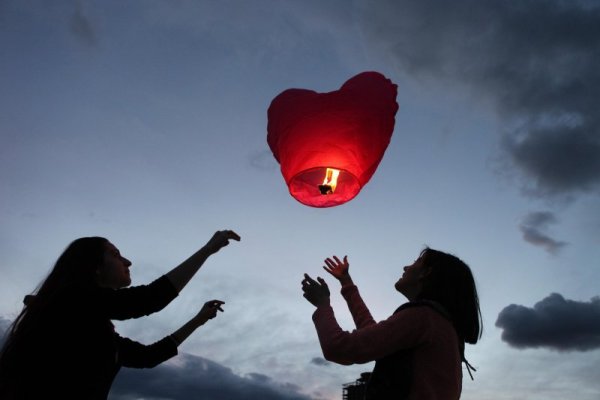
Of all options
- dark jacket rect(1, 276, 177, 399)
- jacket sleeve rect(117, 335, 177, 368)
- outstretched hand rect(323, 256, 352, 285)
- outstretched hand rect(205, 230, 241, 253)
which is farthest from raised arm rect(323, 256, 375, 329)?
jacket sleeve rect(117, 335, 177, 368)

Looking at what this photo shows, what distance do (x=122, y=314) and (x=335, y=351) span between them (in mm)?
1422

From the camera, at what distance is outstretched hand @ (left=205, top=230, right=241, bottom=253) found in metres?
3.70

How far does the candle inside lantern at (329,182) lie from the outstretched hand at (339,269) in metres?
0.61

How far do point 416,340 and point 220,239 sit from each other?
1722 millimetres

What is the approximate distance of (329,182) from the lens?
145 inches

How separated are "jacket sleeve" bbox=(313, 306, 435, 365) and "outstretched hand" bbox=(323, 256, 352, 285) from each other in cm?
93

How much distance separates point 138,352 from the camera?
4207mm

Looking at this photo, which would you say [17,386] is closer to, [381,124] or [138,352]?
[138,352]

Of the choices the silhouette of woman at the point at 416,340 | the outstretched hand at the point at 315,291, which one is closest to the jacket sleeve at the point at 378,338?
the silhouette of woman at the point at 416,340

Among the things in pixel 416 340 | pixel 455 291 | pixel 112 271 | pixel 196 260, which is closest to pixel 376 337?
pixel 416 340

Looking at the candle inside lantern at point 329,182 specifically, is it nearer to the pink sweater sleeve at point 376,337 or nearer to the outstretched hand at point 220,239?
the outstretched hand at point 220,239

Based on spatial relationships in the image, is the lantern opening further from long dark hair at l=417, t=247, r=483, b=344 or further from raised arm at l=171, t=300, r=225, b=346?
raised arm at l=171, t=300, r=225, b=346

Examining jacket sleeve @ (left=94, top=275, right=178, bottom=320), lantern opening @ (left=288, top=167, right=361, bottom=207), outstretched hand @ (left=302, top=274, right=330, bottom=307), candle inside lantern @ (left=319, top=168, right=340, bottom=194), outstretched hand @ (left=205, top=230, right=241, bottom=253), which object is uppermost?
lantern opening @ (left=288, top=167, right=361, bottom=207)

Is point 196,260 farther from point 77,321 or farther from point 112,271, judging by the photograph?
point 77,321
